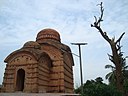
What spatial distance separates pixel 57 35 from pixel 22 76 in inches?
356

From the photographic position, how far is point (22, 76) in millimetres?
20891

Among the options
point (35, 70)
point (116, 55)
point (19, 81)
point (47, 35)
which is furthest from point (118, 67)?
point (47, 35)

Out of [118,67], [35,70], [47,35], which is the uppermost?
[47,35]

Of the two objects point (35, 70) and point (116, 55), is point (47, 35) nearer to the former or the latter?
point (35, 70)

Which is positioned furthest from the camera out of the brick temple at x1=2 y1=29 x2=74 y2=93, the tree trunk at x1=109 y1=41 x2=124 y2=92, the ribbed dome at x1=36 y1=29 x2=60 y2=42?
the ribbed dome at x1=36 y1=29 x2=60 y2=42

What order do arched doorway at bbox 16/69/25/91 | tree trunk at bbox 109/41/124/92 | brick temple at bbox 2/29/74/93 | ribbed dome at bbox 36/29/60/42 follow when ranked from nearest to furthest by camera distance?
tree trunk at bbox 109/41/124/92 → brick temple at bbox 2/29/74/93 → arched doorway at bbox 16/69/25/91 → ribbed dome at bbox 36/29/60/42

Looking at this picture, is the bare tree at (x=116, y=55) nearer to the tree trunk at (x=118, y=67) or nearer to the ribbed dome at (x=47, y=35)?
the tree trunk at (x=118, y=67)

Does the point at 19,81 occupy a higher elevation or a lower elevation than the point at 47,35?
lower

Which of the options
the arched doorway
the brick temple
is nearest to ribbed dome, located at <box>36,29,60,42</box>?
the brick temple

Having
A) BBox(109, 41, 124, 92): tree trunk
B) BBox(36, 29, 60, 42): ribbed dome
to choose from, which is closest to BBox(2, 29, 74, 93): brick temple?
BBox(36, 29, 60, 42): ribbed dome

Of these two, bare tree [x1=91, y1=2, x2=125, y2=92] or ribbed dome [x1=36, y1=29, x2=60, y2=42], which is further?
ribbed dome [x1=36, y1=29, x2=60, y2=42]

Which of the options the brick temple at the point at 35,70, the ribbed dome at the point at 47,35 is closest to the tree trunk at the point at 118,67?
the brick temple at the point at 35,70

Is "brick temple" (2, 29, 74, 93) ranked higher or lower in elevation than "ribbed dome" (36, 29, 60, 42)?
lower

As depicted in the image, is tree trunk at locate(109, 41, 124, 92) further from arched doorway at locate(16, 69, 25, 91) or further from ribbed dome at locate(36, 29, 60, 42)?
ribbed dome at locate(36, 29, 60, 42)
